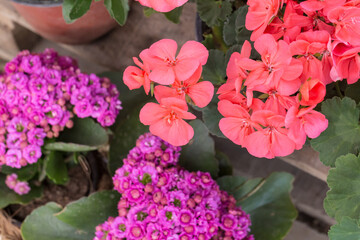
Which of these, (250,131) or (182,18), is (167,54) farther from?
(182,18)

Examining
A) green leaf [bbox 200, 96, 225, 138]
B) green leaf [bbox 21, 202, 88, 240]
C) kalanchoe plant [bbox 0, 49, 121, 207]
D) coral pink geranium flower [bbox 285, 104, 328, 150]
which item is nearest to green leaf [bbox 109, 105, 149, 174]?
kalanchoe plant [bbox 0, 49, 121, 207]

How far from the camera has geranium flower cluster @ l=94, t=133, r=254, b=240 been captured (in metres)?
0.80

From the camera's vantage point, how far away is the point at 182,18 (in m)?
1.24

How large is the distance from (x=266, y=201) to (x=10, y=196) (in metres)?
0.64

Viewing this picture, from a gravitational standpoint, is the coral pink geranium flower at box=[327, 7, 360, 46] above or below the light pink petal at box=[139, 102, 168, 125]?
above

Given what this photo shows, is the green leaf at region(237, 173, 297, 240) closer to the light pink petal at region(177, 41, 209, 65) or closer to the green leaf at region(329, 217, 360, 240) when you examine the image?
the green leaf at region(329, 217, 360, 240)

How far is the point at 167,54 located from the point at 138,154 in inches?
13.1

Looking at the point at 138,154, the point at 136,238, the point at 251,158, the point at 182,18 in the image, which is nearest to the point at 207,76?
the point at 138,154

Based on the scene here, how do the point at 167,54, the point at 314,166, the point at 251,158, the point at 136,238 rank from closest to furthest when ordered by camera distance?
1. the point at 167,54
2. the point at 136,238
3. the point at 314,166
4. the point at 251,158

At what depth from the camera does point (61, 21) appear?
1.16 metres

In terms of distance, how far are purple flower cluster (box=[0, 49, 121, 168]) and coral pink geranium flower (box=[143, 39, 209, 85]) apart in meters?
0.38

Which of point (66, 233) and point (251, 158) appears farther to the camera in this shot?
point (251, 158)

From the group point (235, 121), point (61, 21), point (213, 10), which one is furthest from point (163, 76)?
point (61, 21)

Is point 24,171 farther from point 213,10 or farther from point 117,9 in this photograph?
point 213,10
